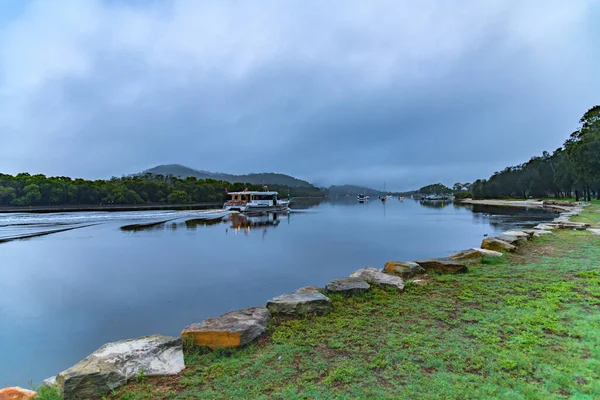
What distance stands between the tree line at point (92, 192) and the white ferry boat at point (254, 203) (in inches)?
521

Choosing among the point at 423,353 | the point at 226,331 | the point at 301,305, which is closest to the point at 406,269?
the point at 301,305

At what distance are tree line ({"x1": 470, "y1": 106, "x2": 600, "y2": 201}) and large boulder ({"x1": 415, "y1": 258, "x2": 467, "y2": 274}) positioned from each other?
23854 mm

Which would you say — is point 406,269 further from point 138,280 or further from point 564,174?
point 564,174

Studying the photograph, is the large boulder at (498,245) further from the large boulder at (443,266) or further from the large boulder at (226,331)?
the large boulder at (226,331)

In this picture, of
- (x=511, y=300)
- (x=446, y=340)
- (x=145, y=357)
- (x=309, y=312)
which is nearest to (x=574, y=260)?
(x=511, y=300)

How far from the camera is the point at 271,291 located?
25.3 ft

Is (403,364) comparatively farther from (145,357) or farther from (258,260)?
(258,260)

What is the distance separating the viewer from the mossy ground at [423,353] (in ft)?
8.11

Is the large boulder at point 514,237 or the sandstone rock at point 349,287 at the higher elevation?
the large boulder at point 514,237

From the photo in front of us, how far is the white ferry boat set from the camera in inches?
1651

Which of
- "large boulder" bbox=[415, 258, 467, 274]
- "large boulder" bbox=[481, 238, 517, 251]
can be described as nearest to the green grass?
"large boulder" bbox=[481, 238, 517, 251]

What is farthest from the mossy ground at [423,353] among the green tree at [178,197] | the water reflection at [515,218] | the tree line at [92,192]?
the green tree at [178,197]

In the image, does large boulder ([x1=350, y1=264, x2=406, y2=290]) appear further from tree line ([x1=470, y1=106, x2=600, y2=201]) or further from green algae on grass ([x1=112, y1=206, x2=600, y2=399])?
tree line ([x1=470, y1=106, x2=600, y2=201])

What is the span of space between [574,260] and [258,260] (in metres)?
8.87
